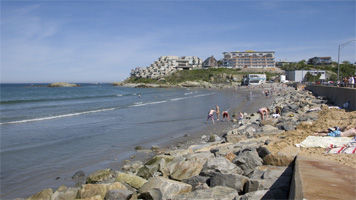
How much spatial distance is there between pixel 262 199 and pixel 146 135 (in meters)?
13.4

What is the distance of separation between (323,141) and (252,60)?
453 ft

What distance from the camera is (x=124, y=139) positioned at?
16.5 metres

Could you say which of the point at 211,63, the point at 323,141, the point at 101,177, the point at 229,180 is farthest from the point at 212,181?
the point at 211,63

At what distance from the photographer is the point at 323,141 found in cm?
763

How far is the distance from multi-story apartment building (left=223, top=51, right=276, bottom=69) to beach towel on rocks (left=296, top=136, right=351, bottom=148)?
134 m

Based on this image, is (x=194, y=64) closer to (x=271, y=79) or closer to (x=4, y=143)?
(x=271, y=79)

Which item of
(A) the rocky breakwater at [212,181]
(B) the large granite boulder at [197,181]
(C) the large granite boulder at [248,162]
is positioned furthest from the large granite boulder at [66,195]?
(C) the large granite boulder at [248,162]

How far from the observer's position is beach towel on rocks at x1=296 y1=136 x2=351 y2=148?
746 cm

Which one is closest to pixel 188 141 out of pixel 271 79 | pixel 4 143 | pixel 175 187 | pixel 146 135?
pixel 146 135

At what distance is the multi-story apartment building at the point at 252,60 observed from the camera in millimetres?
138375

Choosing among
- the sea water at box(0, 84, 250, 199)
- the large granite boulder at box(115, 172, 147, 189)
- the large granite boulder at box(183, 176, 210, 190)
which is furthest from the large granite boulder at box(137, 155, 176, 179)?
the sea water at box(0, 84, 250, 199)

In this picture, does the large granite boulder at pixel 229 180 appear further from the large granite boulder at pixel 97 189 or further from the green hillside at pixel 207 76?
the green hillside at pixel 207 76

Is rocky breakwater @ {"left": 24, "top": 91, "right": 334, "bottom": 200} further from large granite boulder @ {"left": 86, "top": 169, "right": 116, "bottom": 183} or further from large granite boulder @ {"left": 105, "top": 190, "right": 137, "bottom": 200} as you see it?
large granite boulder @ {"left": 86, "top": 169, "right": 116, "bottom": 183}

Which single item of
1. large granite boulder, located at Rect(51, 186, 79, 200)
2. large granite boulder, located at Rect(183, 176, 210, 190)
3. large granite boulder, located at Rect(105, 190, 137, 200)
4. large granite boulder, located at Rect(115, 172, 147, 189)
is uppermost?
large granite boulder, located at Rect(183, 176, 210, 190)
